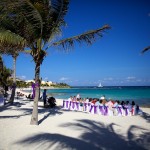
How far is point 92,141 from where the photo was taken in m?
7.77

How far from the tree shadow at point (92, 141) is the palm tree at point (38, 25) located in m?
2.53

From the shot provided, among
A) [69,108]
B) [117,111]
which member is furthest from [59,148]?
[69,108]

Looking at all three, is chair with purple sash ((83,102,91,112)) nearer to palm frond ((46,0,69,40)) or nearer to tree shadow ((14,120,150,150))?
tree shadow ((14,120,150,150))

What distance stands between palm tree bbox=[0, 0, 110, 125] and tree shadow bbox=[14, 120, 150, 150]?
8.29ft

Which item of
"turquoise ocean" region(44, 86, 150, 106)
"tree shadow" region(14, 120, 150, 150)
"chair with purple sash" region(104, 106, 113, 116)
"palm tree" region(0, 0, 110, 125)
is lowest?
"tree shadow" region(14, 120, 150, 150)

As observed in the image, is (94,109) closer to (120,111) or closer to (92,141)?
(120,111)

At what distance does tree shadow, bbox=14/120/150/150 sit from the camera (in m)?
7.04

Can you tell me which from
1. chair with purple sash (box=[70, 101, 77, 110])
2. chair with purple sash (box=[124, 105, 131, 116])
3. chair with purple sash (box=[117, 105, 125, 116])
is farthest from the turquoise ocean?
chair with purple sash (box=[117, 105, 125, 116])

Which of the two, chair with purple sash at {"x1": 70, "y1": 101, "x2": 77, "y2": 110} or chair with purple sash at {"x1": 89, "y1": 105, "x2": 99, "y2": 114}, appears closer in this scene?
chair with purple sash at {"x1": 89, "y1": 105, "x2": 99, "y2": 114}

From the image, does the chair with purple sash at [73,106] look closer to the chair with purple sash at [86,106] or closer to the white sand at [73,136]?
the chair with purple sash at [86,106]

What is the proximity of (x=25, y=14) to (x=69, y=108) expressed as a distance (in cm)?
998

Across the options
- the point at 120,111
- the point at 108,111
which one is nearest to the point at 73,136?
the point at 108,111

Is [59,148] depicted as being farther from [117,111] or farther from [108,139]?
[117,111]

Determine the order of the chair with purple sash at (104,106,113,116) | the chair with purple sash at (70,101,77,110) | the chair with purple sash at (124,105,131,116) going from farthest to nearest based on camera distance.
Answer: the chair with purple sash at (70,101,77,110) → the chair with purple sash at (124,105,131,116) → the chair with purple sash at (104,106,113,116)
